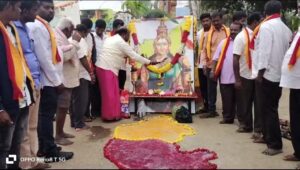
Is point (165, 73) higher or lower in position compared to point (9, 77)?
lower

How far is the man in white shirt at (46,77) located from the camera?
4.73 metres

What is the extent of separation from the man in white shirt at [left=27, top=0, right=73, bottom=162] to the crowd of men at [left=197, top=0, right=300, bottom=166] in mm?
2532

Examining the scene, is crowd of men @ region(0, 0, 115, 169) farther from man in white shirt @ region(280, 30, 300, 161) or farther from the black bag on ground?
man in white shirt @ region(280, 30, 300, 161)

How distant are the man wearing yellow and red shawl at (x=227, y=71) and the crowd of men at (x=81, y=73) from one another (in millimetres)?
17

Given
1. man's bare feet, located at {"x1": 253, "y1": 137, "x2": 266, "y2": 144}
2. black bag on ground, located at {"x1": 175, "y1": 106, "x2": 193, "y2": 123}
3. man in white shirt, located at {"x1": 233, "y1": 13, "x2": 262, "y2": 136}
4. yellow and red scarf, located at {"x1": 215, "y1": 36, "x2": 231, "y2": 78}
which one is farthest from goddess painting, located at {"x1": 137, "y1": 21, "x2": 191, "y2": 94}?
man's bare feet, located at {"x1": 253, "y1": 137, "x2": 266, "y2": 144}

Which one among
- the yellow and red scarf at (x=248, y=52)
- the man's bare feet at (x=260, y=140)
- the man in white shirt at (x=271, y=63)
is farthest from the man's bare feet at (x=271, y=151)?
the yellow and red scarf at (x=248, y=52)

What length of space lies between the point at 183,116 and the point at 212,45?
4.85 feet

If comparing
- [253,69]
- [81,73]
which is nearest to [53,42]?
[81,73]

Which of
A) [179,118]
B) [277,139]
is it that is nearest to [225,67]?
[179,118]

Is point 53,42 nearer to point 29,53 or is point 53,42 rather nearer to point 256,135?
point 29,53

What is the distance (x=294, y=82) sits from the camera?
15.9 feet

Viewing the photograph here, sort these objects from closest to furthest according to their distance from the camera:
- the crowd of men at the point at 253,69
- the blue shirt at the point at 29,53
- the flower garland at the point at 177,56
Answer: the blue shirt at the point at 29,53 < the crowd of men at the point at 253,69 < the flower garland at the point at 177,56

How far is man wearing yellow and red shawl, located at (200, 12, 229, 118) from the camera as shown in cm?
760

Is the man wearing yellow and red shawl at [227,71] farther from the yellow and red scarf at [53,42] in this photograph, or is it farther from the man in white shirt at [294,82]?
the yellow and red scarf at [53,42]
